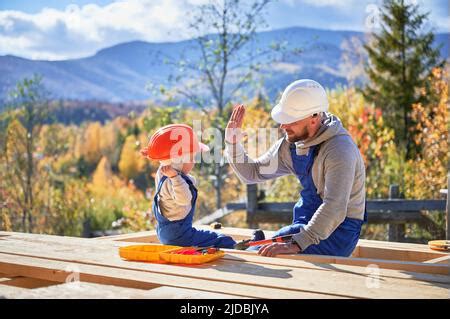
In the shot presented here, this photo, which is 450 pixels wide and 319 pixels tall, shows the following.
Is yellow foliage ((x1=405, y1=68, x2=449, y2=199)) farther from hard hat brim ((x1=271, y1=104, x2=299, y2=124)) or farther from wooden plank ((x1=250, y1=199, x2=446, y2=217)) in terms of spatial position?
hard hat brim ((x1=271, y1=104, x2=299, y2=124))

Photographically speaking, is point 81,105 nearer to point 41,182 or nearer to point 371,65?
point 371,65

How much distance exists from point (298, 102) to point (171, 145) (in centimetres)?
64

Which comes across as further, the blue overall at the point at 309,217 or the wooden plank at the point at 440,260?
the blue overall at the point at 309,217

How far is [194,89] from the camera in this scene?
9898 millimetres

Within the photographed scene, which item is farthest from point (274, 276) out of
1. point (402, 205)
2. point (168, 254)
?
point (402, 205)

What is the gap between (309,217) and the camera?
3.41 m

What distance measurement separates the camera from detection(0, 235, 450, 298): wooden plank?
209cm

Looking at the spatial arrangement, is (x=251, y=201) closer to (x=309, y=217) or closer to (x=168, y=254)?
(x=309, y=217)

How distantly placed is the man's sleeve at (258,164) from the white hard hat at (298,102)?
386mm

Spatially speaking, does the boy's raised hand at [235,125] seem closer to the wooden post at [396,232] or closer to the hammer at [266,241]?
the hammer at [266,241]

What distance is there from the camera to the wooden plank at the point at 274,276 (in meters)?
2.09

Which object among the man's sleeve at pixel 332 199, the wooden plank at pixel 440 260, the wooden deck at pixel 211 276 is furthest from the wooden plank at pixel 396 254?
the man's sleeve at pixel 332 199

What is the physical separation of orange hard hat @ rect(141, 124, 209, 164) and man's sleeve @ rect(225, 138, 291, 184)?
14.3 inches
